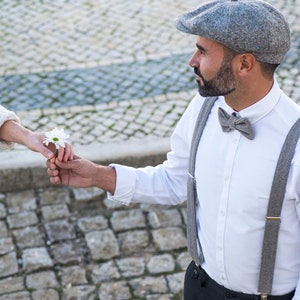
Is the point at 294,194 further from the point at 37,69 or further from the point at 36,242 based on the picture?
the point at 37,69

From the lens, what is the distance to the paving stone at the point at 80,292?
4992mm

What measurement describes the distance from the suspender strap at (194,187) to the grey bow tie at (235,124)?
13cm

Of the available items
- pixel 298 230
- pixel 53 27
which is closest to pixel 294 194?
pixel 298 230

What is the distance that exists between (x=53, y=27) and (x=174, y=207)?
384cm

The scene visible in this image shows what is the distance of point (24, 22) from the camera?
8945mm

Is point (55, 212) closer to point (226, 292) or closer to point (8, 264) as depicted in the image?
point (8, 264)

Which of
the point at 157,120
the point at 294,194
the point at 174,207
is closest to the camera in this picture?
the point at 294,194

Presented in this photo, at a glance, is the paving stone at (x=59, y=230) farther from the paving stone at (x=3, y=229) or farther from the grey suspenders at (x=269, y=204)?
the grey suspenders at (x=269, y=204)

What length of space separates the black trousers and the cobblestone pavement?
1.58m

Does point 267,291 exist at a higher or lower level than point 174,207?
higher

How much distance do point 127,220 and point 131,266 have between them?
547mm

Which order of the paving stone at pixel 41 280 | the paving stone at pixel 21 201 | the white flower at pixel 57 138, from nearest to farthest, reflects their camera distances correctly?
1. the white flower at pixel 57 138
2. the paving stone at pixel 41 280
3. the paving stone at pixel 21 201

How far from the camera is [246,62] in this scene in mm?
2820

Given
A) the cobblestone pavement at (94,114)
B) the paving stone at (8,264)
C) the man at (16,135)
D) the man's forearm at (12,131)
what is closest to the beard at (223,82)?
the man at (16,135)
